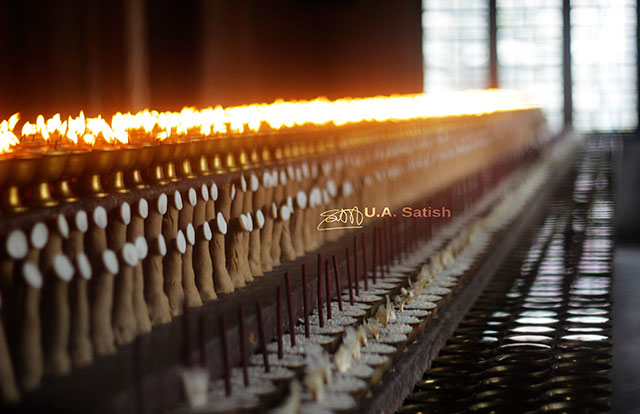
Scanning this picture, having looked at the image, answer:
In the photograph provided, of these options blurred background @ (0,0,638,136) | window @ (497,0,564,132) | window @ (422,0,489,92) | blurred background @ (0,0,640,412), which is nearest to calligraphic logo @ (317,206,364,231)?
blurred background @ (0,0,640,412)

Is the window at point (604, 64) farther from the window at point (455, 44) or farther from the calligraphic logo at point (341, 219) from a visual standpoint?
the calligraphic logo at point (341, 219)

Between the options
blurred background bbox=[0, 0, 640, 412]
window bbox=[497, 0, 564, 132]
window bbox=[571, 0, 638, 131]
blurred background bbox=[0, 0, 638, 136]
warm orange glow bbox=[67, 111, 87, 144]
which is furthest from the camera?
window bbox=[497, 0, 564, 132]

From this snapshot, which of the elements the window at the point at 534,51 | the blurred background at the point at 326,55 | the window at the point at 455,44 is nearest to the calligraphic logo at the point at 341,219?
the blurred background at the point at 326,55

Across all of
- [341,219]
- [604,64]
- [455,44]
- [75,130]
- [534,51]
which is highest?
[455,44]

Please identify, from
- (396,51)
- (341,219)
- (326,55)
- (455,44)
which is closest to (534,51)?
(455,44)

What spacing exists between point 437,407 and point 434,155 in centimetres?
422

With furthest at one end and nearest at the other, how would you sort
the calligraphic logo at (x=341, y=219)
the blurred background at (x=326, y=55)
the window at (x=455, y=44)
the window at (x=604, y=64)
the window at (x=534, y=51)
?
1. the window at (x=455, y=44)
2. the window at (x=534, y=51)
3. the window at (x=604, y=64)
4. the blurred background at (x=326, y=55)
5. the calligraphic logo at (x=341, y=219)

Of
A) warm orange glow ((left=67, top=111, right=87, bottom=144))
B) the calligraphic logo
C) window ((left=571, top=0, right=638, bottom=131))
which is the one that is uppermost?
window ((left=571, top=0, right=638, bottom=131))

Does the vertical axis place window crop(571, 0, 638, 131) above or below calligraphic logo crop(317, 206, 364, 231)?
above

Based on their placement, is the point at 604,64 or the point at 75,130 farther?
the point at 604,64

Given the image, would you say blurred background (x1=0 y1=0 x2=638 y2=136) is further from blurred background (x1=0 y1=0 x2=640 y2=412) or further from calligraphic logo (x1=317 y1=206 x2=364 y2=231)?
calligraphic logo (x1=317 y1=206 x2=364 y2=231)

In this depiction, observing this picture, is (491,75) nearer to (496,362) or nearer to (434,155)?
(434,155)

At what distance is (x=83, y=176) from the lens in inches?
101

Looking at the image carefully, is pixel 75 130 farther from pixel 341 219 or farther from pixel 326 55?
pixel 326 55
